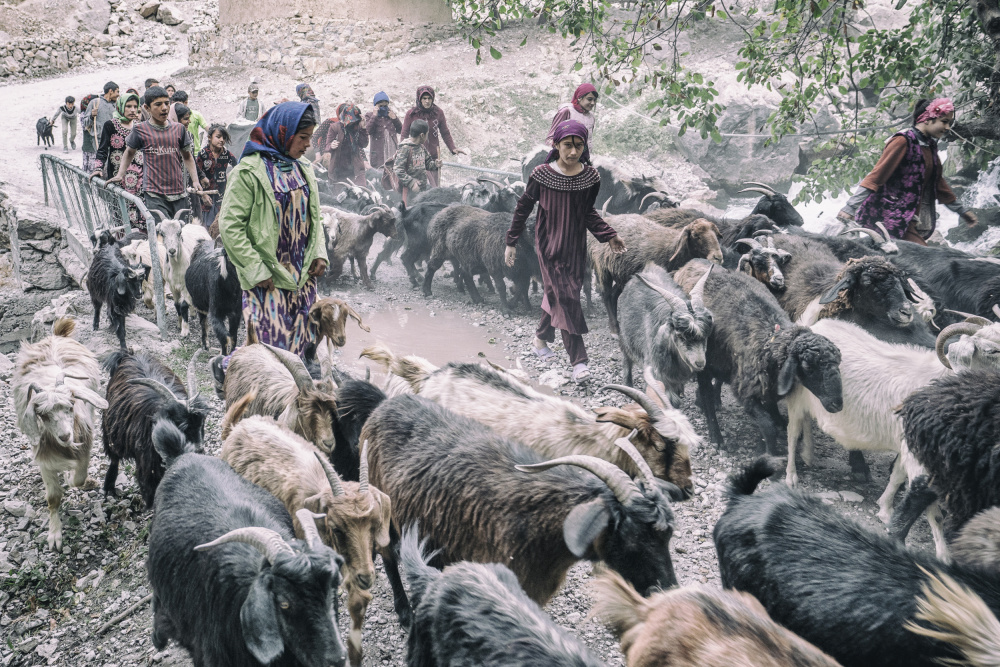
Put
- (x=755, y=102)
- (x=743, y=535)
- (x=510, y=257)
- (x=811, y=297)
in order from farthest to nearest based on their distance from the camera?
(x=755, y=102)
(x=510, y=257)
(x=811, y=297)
(x=743, y=535)

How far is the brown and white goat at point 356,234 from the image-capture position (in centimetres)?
932

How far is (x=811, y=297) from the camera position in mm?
5945

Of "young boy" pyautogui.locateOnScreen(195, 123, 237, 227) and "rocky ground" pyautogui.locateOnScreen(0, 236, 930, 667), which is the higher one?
"young boy" pyautogui.locateOnScreen(195, 123, 237, 227)

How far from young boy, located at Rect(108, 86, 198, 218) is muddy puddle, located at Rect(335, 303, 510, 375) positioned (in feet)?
7.47

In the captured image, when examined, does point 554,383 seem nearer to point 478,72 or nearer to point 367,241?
point 367,241

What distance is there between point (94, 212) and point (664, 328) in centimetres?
677

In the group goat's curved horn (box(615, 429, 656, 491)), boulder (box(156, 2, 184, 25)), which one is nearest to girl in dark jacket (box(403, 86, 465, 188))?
goat's curved horn (box(615, 429, 656, 491))

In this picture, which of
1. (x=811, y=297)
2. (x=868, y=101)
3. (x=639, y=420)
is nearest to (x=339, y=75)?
(x=868, y=101)

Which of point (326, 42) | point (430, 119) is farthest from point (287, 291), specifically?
point (326, 42)

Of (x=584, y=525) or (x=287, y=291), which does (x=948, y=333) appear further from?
(x=287, y=291)

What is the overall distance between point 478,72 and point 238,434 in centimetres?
1683

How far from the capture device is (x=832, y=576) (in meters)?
2.59

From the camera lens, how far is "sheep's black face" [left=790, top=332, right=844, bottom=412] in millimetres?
4551

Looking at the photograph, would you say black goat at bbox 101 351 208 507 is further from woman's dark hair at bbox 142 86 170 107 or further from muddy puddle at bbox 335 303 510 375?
woman's dark hair at bbox 142 86 170 107
